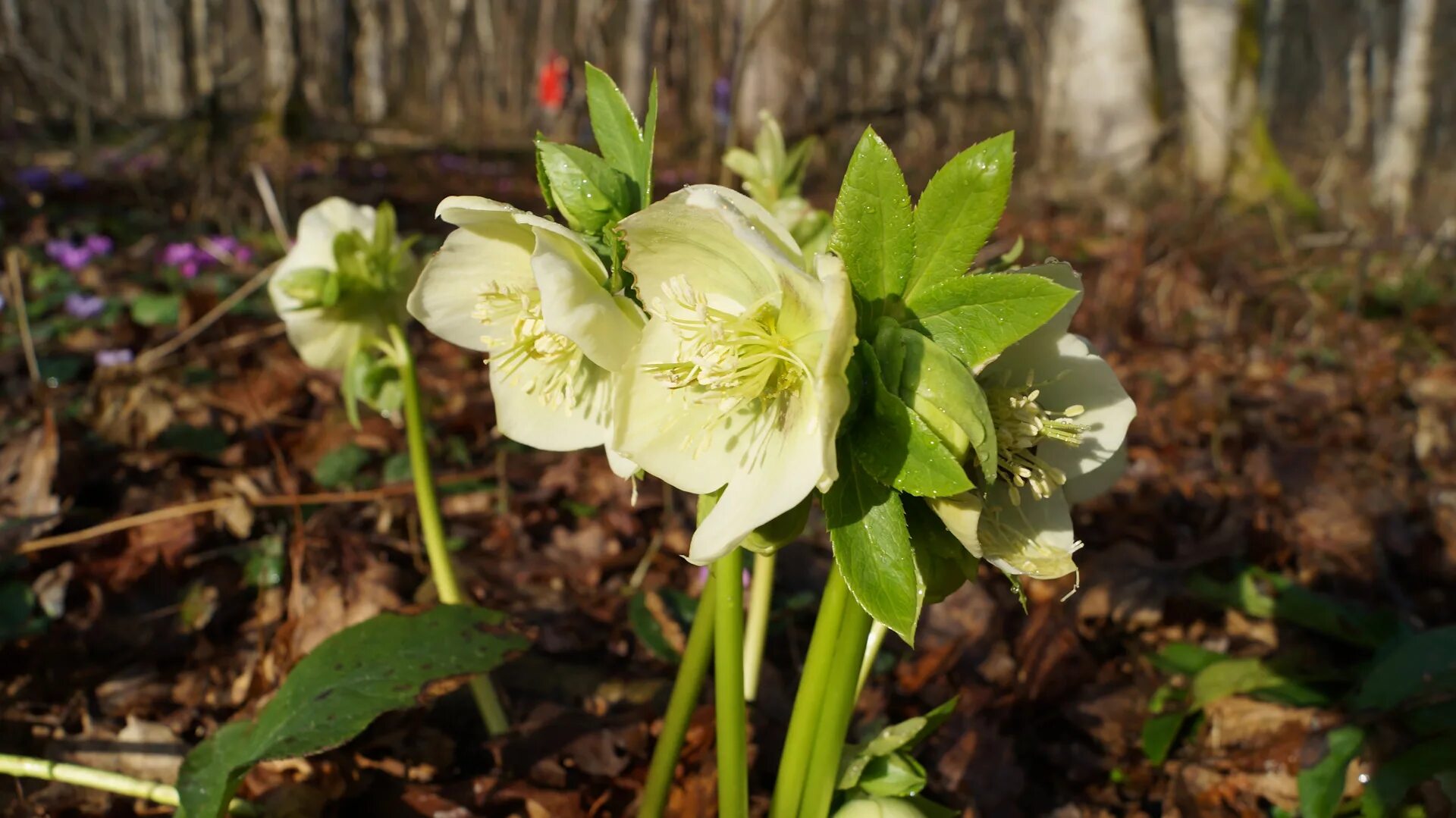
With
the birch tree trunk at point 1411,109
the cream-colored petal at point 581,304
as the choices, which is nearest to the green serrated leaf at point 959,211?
the cream-colored petal at point 581,304

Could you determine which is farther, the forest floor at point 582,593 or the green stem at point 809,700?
the forest floor at point 582,593

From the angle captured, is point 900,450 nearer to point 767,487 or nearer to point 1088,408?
point 767,487

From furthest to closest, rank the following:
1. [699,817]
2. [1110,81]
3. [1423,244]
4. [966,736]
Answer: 1. [1110,81]
2. [1423,244]
3. [966,736]
4. [699,817]

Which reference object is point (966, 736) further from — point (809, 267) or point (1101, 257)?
point (1101, 257)

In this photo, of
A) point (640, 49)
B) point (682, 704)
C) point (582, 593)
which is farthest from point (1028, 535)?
point (640, 49)

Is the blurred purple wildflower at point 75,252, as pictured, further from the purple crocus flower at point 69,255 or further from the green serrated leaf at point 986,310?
the green serrated leaf at point 986,310

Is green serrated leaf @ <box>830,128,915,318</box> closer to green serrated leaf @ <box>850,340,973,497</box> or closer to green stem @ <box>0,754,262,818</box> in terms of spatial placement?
green serrated leaf @ <box>850,340,973,497</box>

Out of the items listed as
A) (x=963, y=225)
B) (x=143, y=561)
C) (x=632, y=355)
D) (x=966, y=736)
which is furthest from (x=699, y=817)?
(x=143, y=561)
